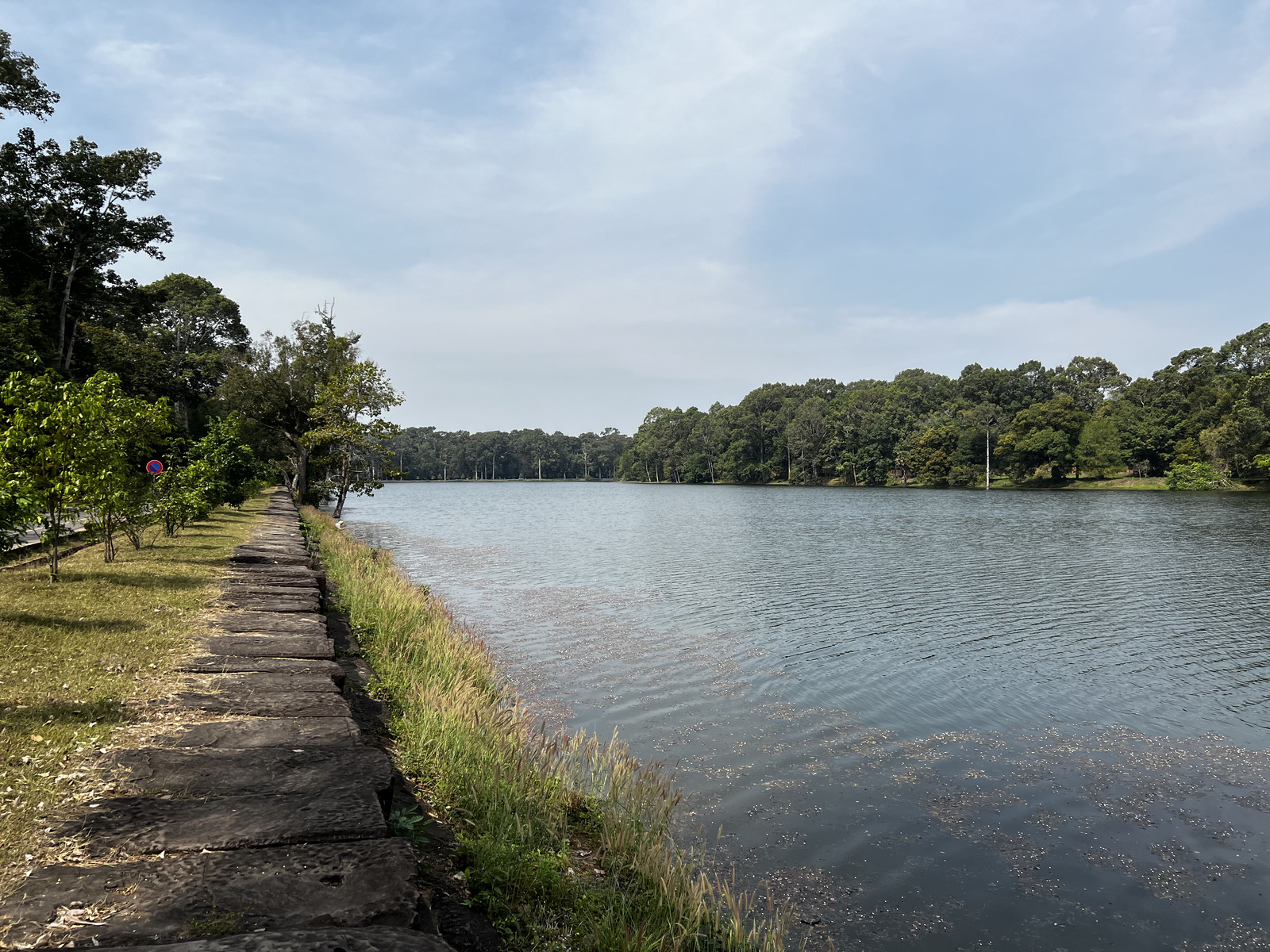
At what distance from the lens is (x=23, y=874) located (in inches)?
124

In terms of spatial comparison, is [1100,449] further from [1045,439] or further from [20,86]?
[20,86]

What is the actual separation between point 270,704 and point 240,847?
2.30 meters

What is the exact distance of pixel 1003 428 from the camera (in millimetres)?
101938

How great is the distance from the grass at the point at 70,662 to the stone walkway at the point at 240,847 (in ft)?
Result: 0.81

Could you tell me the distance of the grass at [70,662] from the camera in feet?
12.8

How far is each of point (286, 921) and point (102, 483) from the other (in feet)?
33.4

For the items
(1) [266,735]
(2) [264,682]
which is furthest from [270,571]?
(1) [266,735]

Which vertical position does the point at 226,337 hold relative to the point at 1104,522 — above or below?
above

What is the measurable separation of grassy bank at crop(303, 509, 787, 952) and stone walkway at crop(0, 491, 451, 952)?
0.81 metres

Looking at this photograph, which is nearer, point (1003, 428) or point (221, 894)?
point (221, 894)

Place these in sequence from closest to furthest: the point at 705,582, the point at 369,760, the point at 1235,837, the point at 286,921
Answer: the point at 286,921, the point at 369,760, the point at 1235,837, the point at 705,582

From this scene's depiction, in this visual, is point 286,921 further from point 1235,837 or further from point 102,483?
point 102,483

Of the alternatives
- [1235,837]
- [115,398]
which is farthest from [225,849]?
[115,398]

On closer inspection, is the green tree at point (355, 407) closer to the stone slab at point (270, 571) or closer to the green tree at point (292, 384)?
the green tree at point (292, 384)
